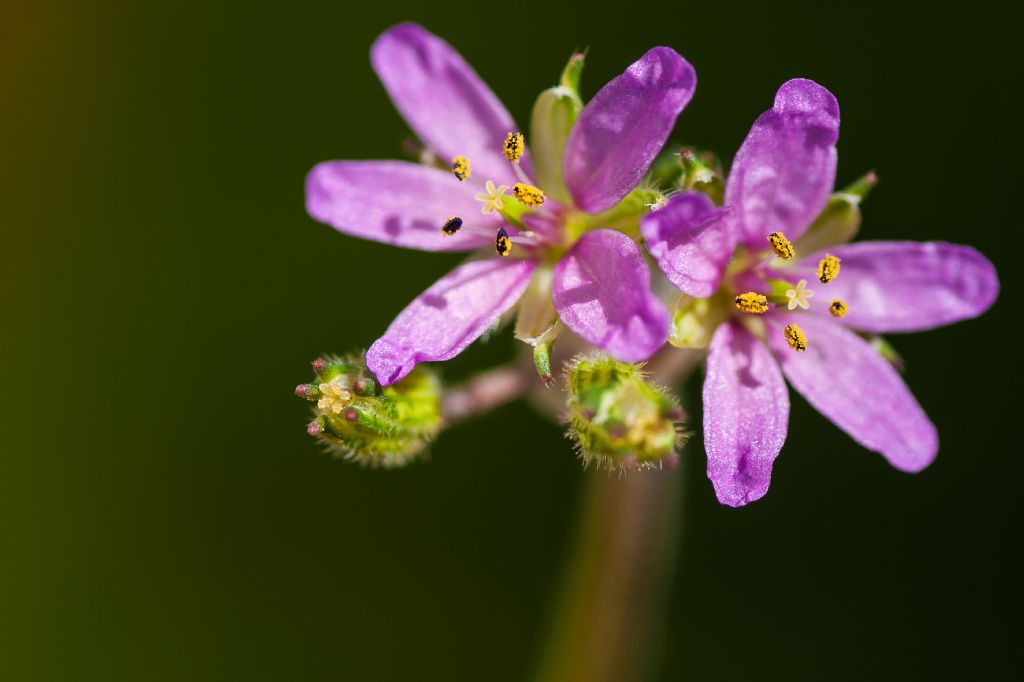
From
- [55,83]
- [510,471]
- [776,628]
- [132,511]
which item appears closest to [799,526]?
[776,628]

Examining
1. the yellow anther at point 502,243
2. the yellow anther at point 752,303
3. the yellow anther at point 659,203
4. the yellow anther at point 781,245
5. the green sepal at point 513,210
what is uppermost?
the yellow anther at point 781,245

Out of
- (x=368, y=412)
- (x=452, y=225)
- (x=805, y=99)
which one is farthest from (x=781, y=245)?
(x=368, y=412)

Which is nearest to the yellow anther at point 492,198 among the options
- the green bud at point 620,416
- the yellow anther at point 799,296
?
the green bud at point 620,416

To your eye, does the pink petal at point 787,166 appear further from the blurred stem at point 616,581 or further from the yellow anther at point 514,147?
the blurred stem at point 616,581

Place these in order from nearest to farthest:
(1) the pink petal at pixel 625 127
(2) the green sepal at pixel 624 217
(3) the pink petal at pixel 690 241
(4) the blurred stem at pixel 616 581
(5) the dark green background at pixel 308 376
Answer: (3) the pink petal at pixel 690 241 < (1) the pink petal at pixel 625 127 < (2) the green sepal at pixel 624 217 < (4) the blurred stem at pixel 616 581 < (5) the dark green background at pixel 308 376

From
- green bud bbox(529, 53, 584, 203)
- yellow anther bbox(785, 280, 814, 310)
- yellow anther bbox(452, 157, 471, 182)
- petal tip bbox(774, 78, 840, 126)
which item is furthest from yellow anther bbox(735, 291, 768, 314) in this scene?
yellow anther bbox(452, 157, 471, 182)

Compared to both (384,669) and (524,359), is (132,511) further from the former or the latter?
(524,359)
